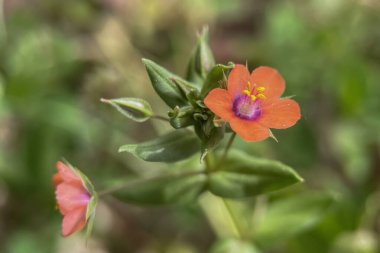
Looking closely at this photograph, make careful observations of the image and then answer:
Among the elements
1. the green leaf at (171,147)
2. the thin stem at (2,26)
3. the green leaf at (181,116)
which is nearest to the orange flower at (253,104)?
the green leaf at (181,116)

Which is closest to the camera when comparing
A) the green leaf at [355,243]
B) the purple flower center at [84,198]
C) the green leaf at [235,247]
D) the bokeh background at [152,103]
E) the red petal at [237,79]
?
the red petal at [237,79]

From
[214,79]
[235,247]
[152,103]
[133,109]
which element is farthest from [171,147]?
[152,103]

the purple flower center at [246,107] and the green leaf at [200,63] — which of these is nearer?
the purple flower center at [246,107]

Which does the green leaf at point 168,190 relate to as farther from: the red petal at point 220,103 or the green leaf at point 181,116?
the red petal at point 220,103

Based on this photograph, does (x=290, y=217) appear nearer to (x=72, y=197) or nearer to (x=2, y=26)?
(x=72, y=197)

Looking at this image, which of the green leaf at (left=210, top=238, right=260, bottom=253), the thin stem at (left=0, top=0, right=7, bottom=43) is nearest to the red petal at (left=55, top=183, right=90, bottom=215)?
the green leaf at (left=210, top=238, right=260, bottom=253)

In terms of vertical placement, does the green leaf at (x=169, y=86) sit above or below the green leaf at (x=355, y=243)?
above

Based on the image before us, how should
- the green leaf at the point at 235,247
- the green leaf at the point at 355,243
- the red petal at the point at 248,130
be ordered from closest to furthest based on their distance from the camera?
the red petal at the point at 248,130 → the green leaf at the point at 235,247 → the green leaf at the point at 355,243

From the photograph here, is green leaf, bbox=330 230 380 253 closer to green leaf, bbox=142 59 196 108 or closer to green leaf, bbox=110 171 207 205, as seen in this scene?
green leaf, bbox=110 171 207 205

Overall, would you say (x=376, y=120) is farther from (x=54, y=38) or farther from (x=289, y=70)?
(x=54, y=38)
